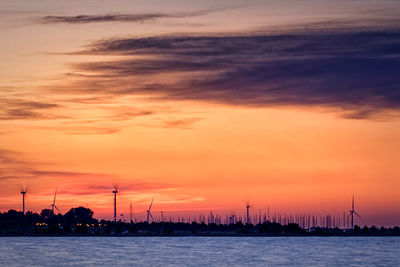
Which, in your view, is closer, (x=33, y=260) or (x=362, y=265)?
(x=362, y=265)

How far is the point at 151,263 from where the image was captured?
602 feet

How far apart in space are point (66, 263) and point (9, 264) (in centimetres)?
1350

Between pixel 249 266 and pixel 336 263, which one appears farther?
pixel 336 263

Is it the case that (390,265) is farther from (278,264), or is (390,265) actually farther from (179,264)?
(179,264)

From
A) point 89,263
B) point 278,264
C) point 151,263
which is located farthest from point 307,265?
point 89,263

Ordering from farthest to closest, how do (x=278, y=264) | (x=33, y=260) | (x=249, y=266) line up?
(x=33, y=260)
(x=278, y=264)
(x=249, y=266)

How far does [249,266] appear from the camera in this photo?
16950 cm

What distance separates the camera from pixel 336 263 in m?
184

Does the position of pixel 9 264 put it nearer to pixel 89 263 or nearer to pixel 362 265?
pixel 89 263

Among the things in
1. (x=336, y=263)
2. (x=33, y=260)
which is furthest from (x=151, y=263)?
(x=336, y=263)

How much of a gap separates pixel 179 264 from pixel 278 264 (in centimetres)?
2441

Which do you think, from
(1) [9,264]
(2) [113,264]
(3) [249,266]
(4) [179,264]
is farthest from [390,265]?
(1) [9,264]

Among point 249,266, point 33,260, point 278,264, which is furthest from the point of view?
point 33,260

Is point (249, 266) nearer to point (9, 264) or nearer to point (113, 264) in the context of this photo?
point (113, 264)
